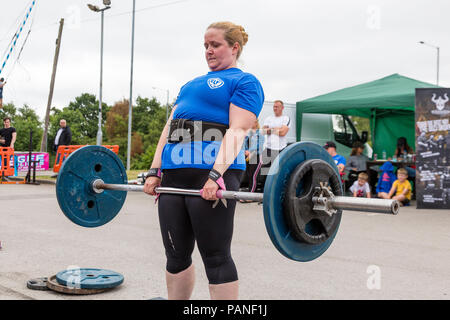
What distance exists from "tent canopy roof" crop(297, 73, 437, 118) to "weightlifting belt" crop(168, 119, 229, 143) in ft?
28.7

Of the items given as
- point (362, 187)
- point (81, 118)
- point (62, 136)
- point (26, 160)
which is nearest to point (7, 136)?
point (62, 136)

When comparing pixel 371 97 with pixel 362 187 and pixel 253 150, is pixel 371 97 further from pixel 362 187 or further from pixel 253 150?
pixel 253 150

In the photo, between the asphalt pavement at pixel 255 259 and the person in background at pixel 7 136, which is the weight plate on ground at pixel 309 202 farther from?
the person in background at pixel 7 136

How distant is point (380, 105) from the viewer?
1101 cm

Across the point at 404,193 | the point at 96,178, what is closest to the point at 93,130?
the point at 404,193

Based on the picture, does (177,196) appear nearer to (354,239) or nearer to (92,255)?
(92,255)

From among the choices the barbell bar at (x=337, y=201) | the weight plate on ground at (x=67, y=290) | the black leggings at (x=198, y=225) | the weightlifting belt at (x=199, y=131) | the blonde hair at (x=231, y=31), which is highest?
the blonde hair at (x=231, y=31)

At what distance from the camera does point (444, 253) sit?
17.7 feet

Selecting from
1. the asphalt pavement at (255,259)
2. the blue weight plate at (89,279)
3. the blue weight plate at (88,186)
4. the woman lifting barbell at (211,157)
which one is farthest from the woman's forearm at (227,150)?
the blue weight plate at (89,279)

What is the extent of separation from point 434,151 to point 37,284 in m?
8.02

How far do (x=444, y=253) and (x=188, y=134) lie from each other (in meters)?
3.98

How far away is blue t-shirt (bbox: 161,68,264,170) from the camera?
255 cm

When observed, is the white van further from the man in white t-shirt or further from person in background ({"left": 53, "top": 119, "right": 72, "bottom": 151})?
person in background ({"left": 53, "top": 119, "right": 72, "bottom": 151})

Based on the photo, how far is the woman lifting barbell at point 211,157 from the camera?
250 centimetres
